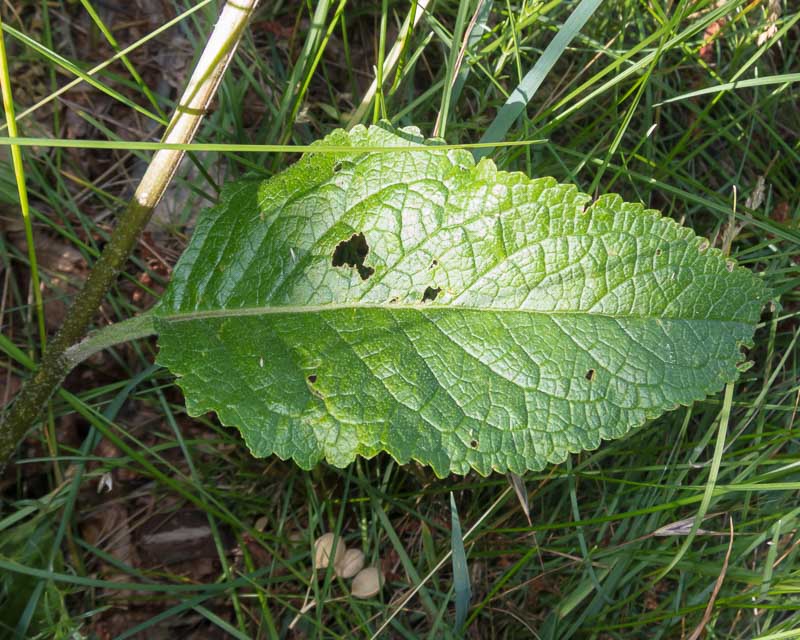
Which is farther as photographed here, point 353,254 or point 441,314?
point 353,254

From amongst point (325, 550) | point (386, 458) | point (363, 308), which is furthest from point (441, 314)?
point (325, 550)

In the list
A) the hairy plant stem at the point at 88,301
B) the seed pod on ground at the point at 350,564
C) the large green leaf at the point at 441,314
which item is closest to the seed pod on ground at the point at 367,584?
the seed pod on ground at the point at 350,564

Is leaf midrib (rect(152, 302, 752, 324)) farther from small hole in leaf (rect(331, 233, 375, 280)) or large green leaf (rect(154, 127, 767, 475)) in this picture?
small hole in leaf (rect(331, 233, 375, 280))

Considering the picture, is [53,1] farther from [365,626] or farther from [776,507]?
[776,507]

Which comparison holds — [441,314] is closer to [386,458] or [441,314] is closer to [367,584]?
[386,458]

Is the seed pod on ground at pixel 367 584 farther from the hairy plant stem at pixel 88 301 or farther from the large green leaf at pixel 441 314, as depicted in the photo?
the hairy plant stem at pixel 88 301

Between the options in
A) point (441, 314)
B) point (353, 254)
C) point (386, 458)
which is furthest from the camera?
point (386, 458)

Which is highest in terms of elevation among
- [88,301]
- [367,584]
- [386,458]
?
[88,301]
